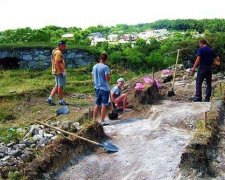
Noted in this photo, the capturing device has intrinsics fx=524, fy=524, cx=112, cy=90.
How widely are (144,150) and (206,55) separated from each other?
4391 millimetres

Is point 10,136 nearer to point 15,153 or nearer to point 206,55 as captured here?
point 15,153

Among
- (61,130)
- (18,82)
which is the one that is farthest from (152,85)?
(18,82)

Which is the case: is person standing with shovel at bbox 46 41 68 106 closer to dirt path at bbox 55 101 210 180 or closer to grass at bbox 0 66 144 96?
dirt path at bbox 55 101 210 180

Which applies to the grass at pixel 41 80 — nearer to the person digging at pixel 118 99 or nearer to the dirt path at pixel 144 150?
the person digging at pixel 118 99

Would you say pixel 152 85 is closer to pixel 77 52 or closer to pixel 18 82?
pixel 18 82

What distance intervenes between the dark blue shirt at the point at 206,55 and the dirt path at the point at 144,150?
1.83m

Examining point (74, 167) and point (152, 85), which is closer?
point (74, 167)

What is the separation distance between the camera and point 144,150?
8.42 m

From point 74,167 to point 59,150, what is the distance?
13.9 inches

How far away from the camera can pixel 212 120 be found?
29.7ft

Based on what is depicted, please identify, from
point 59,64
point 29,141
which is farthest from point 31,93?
point 29,141

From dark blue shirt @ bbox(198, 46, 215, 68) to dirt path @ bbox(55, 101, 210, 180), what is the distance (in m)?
1.83

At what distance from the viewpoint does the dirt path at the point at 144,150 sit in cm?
768

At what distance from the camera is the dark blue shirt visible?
475 inches
